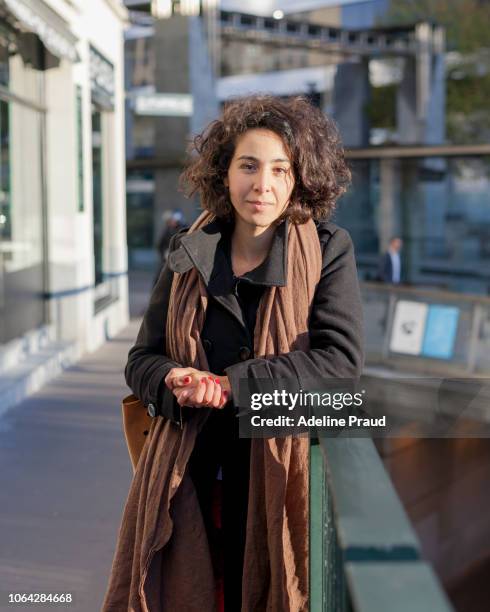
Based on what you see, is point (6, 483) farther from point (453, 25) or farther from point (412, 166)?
point (453, 25)

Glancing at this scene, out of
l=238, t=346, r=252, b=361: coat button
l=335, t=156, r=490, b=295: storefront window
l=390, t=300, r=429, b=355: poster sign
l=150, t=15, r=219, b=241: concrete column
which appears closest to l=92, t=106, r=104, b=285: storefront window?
l=390, t=300, r=429, b=355: poster sign

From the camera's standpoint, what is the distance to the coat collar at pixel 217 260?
2.33m

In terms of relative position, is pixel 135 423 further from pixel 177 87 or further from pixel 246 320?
pixel 177 87

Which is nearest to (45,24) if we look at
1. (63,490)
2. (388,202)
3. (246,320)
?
(63,490)

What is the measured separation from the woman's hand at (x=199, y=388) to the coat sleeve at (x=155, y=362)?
0.06m

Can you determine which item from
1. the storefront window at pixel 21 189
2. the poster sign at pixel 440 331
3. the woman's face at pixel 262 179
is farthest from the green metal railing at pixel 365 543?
the poster sign at pixel 440 331

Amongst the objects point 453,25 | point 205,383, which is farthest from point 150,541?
point 453,25

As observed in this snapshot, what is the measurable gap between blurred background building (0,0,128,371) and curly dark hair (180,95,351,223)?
5.84 m

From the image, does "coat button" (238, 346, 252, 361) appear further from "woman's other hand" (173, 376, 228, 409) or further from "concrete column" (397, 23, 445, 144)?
"concrete column" (397, 23, 445, 144)

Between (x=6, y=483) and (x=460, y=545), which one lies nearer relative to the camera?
(x=6, y=483)

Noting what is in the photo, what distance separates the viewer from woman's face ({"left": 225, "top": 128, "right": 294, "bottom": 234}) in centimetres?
237

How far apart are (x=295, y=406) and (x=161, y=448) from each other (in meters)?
0.36

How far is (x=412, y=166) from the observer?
28.0 m

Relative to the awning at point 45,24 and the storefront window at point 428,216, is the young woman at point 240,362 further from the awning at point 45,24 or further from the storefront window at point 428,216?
the storefront window at point 428,216
